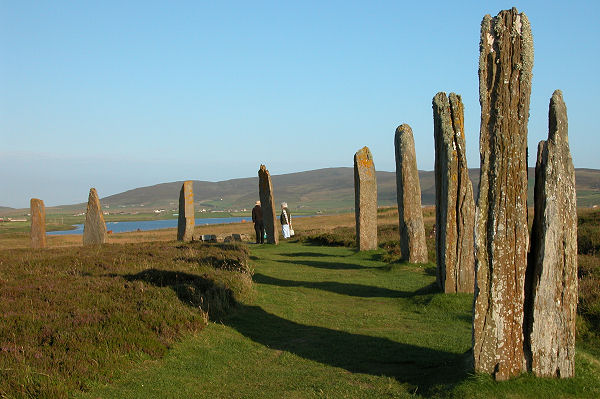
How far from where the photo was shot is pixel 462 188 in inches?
464

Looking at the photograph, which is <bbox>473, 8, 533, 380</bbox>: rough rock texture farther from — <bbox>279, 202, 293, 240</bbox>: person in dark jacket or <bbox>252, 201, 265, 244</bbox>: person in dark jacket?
<bbox>279, 202, 293, 240</bbox>: person in dark jacket

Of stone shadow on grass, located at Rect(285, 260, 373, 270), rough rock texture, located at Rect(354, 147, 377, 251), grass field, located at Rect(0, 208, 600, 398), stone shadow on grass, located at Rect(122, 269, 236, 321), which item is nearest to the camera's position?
grass field, located at Rect(0, 208, 600, 398)

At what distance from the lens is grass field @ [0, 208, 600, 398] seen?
696 centimetres

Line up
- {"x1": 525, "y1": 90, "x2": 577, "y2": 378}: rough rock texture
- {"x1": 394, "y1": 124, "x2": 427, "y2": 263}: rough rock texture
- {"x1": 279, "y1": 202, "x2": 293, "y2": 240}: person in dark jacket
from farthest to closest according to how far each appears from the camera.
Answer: {"x1": 279, "y1": 202, "x2": 293, "y2": 240}: person in dark jacket → {"x1": 394, "y1": 124, "x2": 427, "y2": 263}: rough rock texture → {"x1": 525, "y1": 90, "x2": 577, "y2": 378}: rough rock texture

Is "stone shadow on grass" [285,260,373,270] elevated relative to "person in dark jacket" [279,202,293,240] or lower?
lower

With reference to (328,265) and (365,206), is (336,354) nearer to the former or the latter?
(328,265)

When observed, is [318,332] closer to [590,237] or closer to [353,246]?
[590,237]

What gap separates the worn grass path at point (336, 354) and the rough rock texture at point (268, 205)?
40.8ft

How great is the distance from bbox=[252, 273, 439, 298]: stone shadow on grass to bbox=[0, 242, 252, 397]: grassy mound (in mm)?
815

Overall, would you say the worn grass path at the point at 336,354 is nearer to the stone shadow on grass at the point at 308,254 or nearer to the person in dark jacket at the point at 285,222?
the stone shadow on grass at the point at 308,254

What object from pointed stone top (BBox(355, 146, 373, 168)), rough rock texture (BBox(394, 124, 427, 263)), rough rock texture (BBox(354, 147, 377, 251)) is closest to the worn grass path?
rough rock texture (BBox(394, 124, 427, 263))

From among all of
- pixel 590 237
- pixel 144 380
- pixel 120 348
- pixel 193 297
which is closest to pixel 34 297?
pixel 193 297

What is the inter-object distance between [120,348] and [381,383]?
12.1ft

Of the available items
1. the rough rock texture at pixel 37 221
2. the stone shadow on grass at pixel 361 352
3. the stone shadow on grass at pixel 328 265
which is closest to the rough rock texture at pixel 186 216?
the rough rock texture at pixel 37 221
